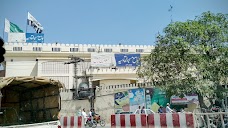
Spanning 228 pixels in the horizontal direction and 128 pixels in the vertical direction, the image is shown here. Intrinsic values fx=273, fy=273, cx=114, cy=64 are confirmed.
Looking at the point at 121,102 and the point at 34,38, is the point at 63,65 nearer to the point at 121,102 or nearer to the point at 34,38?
the point at 34,38

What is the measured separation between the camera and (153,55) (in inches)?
711

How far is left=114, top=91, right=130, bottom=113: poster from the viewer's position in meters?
26.2

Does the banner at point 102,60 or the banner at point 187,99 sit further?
the banner at point 102,60

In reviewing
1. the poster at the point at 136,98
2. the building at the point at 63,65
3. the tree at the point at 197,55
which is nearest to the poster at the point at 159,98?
the poster at the point at 136,98

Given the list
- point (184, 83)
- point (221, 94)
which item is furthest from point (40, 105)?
point (221, 94)

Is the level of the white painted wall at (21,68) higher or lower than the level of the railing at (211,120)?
higher

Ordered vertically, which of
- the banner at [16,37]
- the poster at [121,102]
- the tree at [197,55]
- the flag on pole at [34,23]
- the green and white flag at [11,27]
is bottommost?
the poster at [121,102]

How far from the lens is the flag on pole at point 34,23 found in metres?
49.8

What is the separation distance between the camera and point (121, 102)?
26.6 metres

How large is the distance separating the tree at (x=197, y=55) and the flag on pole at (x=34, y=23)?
37.9m

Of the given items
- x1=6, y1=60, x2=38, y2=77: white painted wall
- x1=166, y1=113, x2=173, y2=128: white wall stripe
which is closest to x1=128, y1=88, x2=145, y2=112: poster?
x1=166, y1=113, x2=173, y2=128: white wall stripe

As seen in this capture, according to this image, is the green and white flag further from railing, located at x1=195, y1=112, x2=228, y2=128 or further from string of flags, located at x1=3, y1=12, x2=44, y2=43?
railing, located at x1=195, y1=112, x2=228, y2=128

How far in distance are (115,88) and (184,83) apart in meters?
12.2

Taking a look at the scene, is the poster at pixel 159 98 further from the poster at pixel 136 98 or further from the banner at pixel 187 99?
the poster at pixel 136 98
